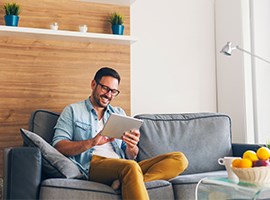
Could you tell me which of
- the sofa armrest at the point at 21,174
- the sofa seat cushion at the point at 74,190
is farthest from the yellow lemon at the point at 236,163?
the sofa armrest at the point at 21,174

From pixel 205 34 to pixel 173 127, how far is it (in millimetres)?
1188

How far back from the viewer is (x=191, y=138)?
123 inches

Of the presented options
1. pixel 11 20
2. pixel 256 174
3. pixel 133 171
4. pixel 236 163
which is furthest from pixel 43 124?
pixel 256 174

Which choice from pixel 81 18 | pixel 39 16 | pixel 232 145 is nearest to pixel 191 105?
pixel 232 145

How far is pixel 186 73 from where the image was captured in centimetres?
379

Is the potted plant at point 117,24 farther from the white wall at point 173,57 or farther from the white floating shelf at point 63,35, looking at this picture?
the white wall at point 173,57

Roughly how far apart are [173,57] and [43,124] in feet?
4.78

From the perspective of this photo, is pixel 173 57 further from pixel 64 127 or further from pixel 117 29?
pixel 64 127

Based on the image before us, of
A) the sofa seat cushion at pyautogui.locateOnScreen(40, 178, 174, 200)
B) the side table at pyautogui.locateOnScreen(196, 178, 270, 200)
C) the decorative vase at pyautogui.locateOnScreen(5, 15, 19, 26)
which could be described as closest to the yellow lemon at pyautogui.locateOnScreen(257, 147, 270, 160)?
the side table at pyautogui.locateOnScreen(196, 178, 270, 200)

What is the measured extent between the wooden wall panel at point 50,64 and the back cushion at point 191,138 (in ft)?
1.56

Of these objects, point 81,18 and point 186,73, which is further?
point 186,73

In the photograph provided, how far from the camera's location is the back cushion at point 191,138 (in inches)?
120

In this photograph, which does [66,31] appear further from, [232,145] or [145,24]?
[232,145]

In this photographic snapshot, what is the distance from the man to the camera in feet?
7.26
